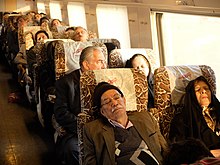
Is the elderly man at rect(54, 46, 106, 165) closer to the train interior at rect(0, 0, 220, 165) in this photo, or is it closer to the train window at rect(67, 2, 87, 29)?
the train interior at rect(0, 0, 220, 165)

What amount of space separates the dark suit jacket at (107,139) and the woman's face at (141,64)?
0.86m

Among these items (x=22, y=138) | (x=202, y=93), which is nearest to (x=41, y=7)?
(x=22, y=138)

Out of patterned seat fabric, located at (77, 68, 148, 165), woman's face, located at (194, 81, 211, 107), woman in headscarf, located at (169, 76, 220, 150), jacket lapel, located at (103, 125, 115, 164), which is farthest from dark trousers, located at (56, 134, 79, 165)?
woman's face, located at (194, 81, 211, 107)

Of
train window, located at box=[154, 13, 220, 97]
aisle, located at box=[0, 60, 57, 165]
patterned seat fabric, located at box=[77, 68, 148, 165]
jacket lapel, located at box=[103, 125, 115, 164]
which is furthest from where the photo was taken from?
train window, located at box=[154, 13, 220, 97]

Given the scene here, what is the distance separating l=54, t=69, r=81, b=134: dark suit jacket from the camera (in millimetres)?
3143

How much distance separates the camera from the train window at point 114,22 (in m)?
5.43

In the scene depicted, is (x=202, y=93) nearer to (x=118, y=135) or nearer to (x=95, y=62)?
(x=118, y=135)

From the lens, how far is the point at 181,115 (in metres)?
2.86

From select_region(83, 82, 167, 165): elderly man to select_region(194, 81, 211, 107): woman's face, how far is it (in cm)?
43

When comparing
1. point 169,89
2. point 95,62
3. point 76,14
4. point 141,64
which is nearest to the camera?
point 169,89

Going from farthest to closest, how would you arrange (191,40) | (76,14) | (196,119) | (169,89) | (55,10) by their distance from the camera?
(55,10)
(76,14)
(191,40)
(169,89)
(196,119)

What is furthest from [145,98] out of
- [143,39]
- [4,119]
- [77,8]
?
[77,8]

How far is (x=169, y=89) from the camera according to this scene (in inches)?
114

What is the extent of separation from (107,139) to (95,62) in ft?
3.11
